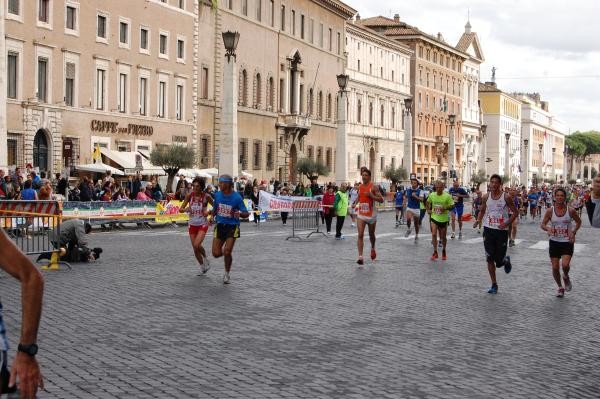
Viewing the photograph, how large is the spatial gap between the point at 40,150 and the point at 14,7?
224 inches

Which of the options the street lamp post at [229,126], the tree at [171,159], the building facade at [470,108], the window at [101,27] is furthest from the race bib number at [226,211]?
the building facade at [470,108]

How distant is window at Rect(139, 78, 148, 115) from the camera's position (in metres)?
52.0

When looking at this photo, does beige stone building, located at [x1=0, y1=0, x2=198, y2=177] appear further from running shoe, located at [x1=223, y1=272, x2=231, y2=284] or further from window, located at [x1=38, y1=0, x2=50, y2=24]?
running shoe, located at [x1=223, y1=272, x2=231, y2=284]

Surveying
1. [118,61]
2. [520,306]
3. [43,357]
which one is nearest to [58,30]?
[118,61]

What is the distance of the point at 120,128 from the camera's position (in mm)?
49531

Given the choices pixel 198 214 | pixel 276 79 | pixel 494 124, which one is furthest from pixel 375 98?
pixel 198 214

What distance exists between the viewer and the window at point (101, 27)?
4766cm

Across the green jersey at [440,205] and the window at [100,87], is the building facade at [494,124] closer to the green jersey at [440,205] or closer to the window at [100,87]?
the window at [100,87]

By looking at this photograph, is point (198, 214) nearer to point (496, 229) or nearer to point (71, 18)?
point (496, 229)

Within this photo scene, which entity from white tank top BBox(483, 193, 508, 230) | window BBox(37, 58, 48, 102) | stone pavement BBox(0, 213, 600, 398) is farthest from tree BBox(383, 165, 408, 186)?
white tank top BBox(483, 193, 508, 230)

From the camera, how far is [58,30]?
44250 millimetres

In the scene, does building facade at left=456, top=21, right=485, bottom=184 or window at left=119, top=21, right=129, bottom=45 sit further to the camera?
building facade at left=456, top=21, right=485, bottom=184

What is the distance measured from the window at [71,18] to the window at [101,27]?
6.20 ft

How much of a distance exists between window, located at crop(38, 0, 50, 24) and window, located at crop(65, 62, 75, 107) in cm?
237
